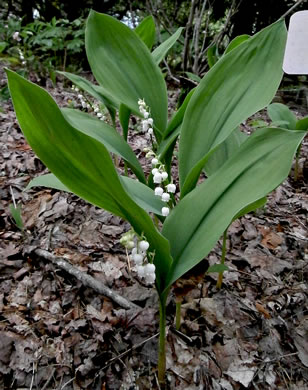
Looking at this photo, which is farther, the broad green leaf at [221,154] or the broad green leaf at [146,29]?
the broad green leaf at [146,29]

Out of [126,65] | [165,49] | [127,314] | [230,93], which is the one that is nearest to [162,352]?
[127,314]

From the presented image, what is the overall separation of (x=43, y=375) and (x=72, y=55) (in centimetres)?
528

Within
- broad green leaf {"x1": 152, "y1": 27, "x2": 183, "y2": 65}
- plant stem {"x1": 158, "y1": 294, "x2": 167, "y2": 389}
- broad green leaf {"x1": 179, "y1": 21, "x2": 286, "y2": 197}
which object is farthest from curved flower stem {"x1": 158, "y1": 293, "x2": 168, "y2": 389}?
broad green leaf {"x1": 152, "y1": 27, "x2": 183, "y2": 65}

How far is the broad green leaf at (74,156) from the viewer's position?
65 cm

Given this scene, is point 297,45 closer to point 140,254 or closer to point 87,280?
point 140,254

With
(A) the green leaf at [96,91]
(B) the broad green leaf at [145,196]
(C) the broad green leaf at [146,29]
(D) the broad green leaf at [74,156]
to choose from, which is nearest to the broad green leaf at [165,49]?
(C) the broad green leaf at [146,29]

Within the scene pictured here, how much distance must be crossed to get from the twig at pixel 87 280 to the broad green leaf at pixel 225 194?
0.45 meters

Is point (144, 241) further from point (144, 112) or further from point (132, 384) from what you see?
point (144, 112)

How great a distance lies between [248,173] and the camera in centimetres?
84

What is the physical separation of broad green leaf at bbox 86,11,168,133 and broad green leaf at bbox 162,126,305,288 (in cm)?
67

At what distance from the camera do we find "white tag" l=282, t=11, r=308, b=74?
1007 mm

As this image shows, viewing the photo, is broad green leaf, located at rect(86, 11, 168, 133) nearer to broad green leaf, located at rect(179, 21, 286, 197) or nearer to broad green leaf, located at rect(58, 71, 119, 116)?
broad green leaf, located at rect(58, 71, 119, 116)

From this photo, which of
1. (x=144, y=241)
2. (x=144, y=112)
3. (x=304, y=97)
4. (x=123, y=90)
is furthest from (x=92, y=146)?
(x=304, y=97)

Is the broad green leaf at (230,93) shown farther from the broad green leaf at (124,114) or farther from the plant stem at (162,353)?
the broad green leaf at (124,114)
